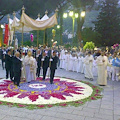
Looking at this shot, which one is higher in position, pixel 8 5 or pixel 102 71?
pixel 8 5

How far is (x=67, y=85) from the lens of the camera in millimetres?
8734

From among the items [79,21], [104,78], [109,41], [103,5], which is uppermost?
[103,5]

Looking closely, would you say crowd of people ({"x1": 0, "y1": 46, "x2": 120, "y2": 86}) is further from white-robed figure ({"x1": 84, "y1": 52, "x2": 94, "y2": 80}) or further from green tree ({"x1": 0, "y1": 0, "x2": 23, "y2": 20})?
green tree ({"x1": 0, "y1": 0, "x2": 23, "y2": 20})

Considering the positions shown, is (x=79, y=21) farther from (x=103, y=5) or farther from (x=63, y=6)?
(x=103, y=5)

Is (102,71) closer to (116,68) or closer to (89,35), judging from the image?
(116,68)

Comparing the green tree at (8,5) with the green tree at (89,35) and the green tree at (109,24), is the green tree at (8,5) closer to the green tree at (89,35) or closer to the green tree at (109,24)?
the green tree at (89,35)

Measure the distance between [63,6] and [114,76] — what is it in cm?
2386

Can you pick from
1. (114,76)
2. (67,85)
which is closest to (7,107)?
(67,85)

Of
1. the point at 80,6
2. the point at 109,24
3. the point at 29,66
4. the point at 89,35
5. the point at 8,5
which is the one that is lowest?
the point at 29,66

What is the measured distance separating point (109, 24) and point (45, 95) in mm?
28598

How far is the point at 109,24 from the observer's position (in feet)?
106

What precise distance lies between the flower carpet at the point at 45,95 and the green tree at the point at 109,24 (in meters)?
25.6

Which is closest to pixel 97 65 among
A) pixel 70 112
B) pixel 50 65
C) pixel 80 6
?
pixel 50 65

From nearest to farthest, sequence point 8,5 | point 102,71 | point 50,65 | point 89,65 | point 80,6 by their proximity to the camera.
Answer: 1. point 50,65
2. point 102,71
3. point 89,65
4. point 8,5
5. point 80,6
